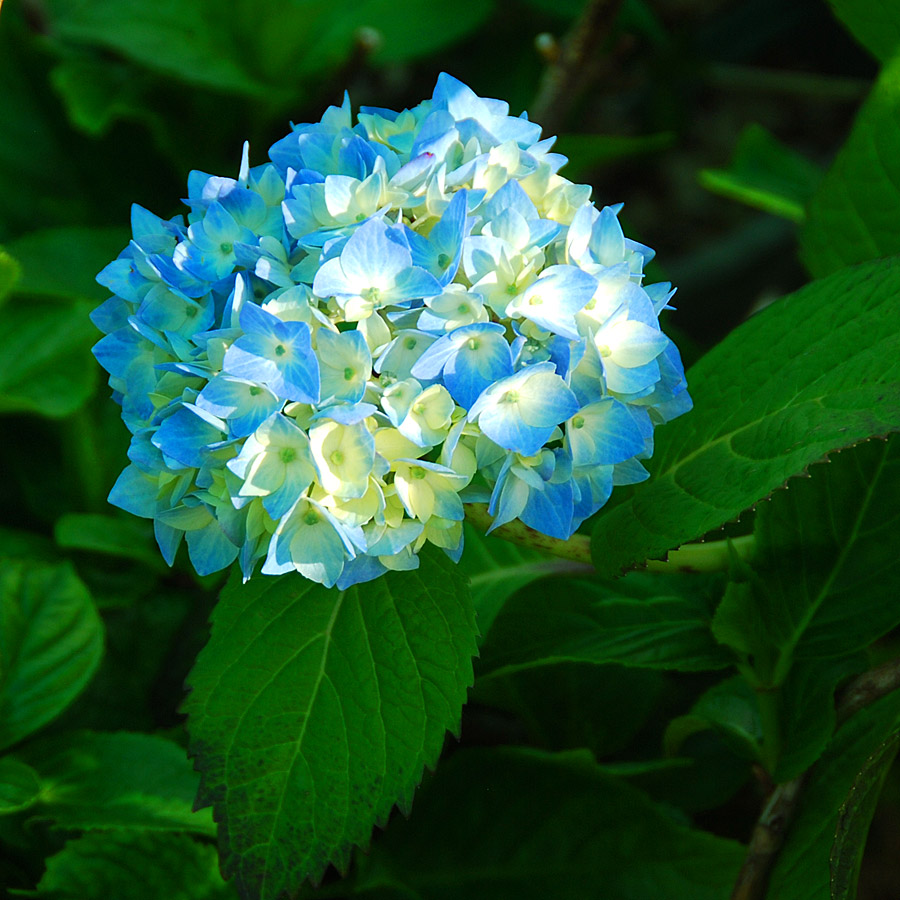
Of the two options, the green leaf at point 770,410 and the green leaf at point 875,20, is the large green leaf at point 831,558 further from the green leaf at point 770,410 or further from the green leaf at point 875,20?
the green leaf at point 875,20

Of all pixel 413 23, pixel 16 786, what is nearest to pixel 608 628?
pixel 16 786

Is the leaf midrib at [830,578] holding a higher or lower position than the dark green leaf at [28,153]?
lower

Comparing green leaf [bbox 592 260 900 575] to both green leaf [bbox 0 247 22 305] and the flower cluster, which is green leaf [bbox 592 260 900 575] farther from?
green leaf [bbox 0 247 22 305]

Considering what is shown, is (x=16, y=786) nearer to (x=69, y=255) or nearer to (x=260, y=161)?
(x=69, y=255)

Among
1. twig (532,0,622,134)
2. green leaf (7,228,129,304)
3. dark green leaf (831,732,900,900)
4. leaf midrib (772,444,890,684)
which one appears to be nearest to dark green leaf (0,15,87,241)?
green leaf (7,228,129,304)

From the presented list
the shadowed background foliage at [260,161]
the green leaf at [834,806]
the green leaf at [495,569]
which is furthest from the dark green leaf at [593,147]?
the green leaf at [834,806]

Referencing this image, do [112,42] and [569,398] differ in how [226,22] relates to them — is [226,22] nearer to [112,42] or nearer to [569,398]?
[112,42]
